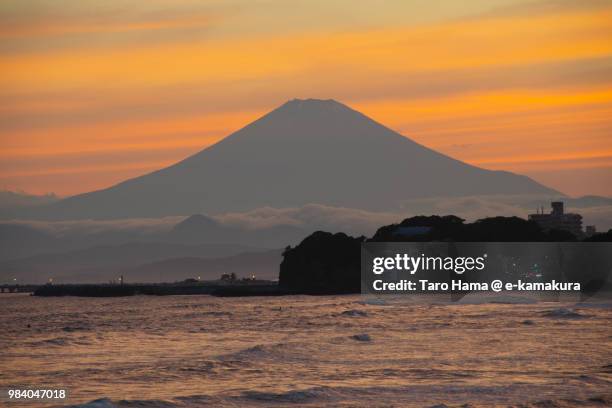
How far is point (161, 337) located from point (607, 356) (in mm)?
28125

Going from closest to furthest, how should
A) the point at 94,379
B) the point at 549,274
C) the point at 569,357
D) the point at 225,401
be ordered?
the point at 225,401, the point at 94,379, the point at 569,357, the point at 549,274

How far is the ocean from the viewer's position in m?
43.0

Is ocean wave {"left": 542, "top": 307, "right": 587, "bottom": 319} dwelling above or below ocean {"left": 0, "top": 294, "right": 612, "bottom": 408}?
above

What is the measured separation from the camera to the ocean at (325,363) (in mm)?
42969

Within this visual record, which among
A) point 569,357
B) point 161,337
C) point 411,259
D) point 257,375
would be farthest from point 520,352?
point 411,259

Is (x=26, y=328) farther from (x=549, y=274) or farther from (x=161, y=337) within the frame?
(x=549, y=274)

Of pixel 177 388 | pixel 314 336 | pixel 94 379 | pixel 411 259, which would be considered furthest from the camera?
pixel 411 259

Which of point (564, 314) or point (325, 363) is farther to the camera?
point (564, 314)

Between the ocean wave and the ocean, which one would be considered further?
the ocean wave

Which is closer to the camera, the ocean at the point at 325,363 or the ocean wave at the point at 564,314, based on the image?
the ocean at the point at 325,363

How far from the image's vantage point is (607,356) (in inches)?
2178

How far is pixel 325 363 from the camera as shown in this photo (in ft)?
179

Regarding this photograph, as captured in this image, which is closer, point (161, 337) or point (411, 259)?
point (161, 337)

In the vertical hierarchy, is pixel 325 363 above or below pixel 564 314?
below
